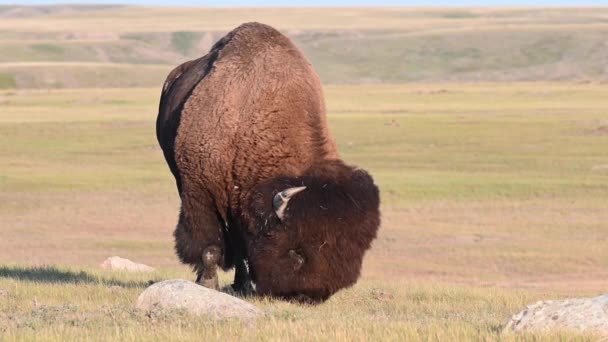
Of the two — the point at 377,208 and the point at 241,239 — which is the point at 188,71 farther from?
the point at 377,208

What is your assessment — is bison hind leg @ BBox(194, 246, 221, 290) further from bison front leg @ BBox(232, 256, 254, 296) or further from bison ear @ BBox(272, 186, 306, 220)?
bison ear @ BBox(272, 186, 306, 220)

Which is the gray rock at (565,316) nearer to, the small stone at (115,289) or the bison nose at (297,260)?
the bison nose at (297,260)

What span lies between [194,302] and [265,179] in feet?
5.47

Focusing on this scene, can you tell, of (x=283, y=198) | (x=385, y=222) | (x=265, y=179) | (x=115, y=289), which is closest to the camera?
(x=283, y=198)

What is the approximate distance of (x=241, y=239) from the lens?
10.4 m

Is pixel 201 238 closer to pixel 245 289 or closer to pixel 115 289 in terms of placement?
pixel 245 289

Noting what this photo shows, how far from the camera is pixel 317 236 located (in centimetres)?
923

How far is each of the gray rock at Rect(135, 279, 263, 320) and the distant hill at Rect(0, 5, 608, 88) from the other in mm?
80375

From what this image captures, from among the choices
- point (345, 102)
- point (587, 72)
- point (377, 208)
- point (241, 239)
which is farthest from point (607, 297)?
point (587, 72)

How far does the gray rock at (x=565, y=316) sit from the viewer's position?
7652 millimetres

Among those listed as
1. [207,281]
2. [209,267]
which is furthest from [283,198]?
[207,281]

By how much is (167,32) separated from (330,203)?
134 metres

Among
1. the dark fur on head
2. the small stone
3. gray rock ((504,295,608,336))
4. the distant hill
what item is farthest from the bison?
the distant hill

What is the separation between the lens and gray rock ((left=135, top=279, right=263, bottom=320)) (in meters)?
8.56
